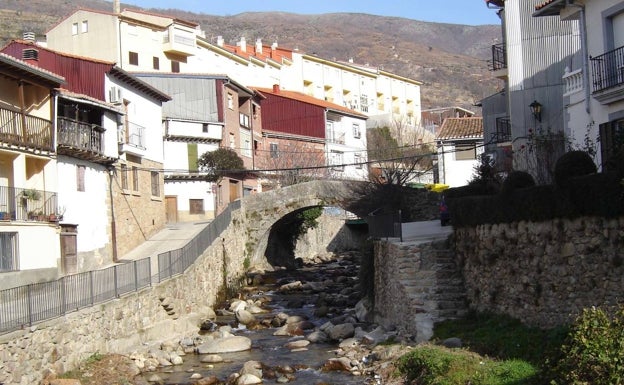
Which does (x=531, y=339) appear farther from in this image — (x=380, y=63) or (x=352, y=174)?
(x=380, y=63)

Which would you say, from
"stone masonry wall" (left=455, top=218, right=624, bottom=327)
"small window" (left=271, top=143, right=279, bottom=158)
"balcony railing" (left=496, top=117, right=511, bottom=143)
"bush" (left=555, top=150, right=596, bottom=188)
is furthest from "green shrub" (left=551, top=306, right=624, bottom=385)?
"small window" (left=271, top=143, right=279, bottom=158)

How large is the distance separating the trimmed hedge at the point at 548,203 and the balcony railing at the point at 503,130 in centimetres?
1192

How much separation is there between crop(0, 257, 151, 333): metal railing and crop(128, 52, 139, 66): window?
1396 inches

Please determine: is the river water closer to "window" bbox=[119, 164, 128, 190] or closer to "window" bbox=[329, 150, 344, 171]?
"window" bbox=[119, 164, 128, 190]

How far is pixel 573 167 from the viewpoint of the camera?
17062 millimetres

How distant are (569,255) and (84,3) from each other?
165 meters

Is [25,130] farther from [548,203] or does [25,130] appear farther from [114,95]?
[548,203]

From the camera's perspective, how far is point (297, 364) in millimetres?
23594

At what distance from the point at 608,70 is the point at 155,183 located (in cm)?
2661

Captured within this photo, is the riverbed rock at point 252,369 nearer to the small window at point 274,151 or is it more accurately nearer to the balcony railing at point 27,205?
the balcony railing at point 27,205

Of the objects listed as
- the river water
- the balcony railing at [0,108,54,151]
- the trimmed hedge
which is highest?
the balcony railing at [0,108,54,151]

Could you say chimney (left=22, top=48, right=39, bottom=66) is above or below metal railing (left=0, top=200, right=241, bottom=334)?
above

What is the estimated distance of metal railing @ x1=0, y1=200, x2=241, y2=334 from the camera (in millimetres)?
18656

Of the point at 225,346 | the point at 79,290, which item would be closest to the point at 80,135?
the point at 225,346
